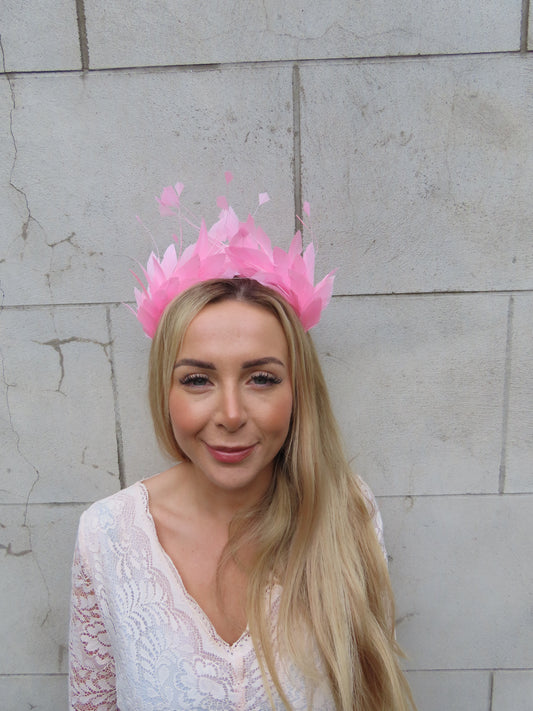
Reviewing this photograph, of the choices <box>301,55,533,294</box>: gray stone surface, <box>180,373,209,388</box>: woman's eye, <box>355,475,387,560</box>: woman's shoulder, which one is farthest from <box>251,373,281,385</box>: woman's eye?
<box>301,55,533,294</box>: gray stone surface

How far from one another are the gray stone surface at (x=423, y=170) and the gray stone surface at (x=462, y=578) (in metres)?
0.79

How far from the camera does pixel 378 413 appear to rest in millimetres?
1745

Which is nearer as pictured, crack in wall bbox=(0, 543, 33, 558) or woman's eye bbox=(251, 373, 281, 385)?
woman's eye bbox=(251, 373, 281, 385)

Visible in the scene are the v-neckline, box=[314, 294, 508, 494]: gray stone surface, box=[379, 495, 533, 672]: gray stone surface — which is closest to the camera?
the v-neckline

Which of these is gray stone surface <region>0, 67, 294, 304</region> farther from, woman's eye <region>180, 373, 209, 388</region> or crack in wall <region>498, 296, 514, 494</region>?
crack in wall <region>498, 296, 514, 494</region>

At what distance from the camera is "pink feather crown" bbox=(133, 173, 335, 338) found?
1.23 m

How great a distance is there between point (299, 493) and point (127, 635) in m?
0.54

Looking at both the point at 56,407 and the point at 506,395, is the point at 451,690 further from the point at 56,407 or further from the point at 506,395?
the point at 56,407

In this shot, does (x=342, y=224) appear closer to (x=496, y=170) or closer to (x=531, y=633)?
(x=496, y=170)

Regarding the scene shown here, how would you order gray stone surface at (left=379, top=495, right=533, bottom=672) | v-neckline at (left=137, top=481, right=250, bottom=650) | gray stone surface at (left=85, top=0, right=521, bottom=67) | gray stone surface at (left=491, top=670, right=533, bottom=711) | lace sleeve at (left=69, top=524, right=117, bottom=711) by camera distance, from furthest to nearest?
gray stone surface at (left=491, top=670, right=533, bottom=711) → gray stone surface at (left=379, top=495, right=533, bottom=672) → gray stone surface at (left=85, top=0, right=521, bottom=67) → lace sleeve at (left=69, top=524, right=117, bottom=711) → v-neckline at (left=137, top=481, right=250, bottom=650)

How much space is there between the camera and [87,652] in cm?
138

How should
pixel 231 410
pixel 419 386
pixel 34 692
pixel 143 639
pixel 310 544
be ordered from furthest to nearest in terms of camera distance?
1. pixel 34 692
2. pixel 419 386
3. pixel 310 544
4. pixel 143 639
5. pixel 231 410

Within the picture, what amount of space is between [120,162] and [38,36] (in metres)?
0.43

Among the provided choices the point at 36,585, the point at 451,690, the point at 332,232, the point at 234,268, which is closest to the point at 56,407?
the point at 36,585
